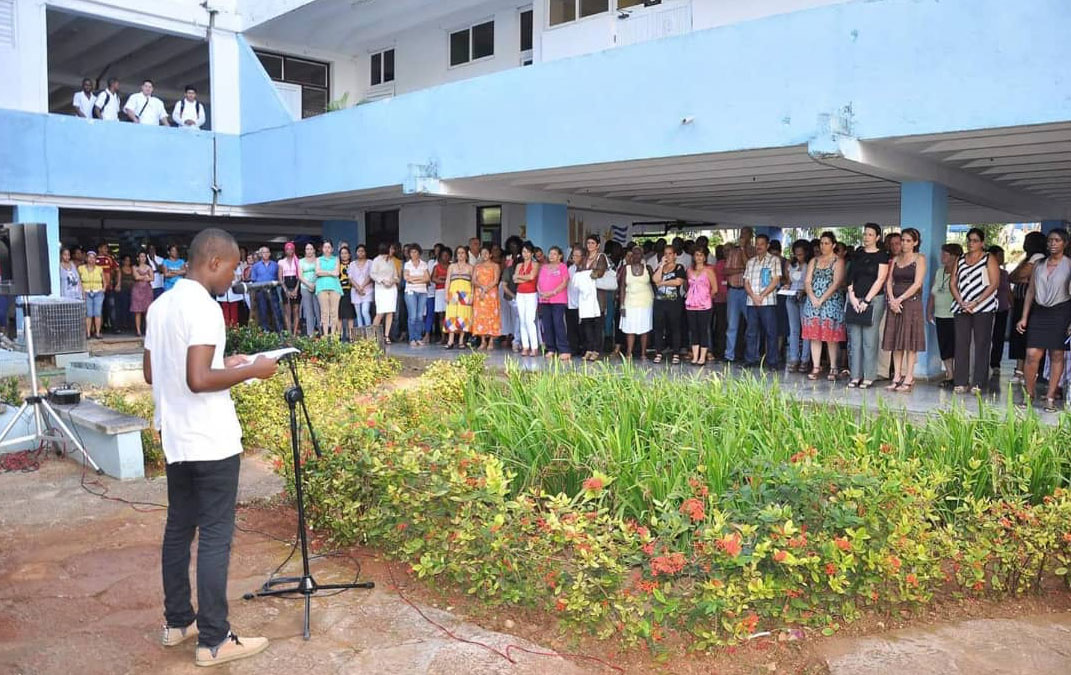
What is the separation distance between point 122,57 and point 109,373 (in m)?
11.3

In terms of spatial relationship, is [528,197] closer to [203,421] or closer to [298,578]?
[298,578]

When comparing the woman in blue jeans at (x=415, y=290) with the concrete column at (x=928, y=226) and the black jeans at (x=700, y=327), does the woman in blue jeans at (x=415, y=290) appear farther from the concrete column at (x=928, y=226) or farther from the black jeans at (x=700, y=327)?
the concrete column at (x=928, y=226)

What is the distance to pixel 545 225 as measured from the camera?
13.8m

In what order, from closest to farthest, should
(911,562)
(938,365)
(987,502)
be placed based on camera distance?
(911,562)
(987,502)
(938,365)

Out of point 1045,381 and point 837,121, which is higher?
point 837,121

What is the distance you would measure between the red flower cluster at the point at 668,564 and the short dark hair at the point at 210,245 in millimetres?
2078

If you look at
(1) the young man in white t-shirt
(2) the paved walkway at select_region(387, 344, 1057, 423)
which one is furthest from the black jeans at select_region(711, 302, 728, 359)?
(1) the young man in white t-shirt

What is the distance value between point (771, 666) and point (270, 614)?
2218 millimetres

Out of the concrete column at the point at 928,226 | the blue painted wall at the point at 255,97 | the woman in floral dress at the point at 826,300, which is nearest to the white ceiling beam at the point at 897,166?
the concrete column at the point at 928,226

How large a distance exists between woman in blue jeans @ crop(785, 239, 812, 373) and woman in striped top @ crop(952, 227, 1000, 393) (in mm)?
1720

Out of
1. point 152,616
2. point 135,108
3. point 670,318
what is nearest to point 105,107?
point 135,108

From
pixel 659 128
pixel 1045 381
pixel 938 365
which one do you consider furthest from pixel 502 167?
pixel 1045 381

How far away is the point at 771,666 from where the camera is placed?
3539 mm

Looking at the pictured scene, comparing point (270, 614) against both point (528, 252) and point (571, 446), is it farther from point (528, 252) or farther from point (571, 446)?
point (528, 252)
